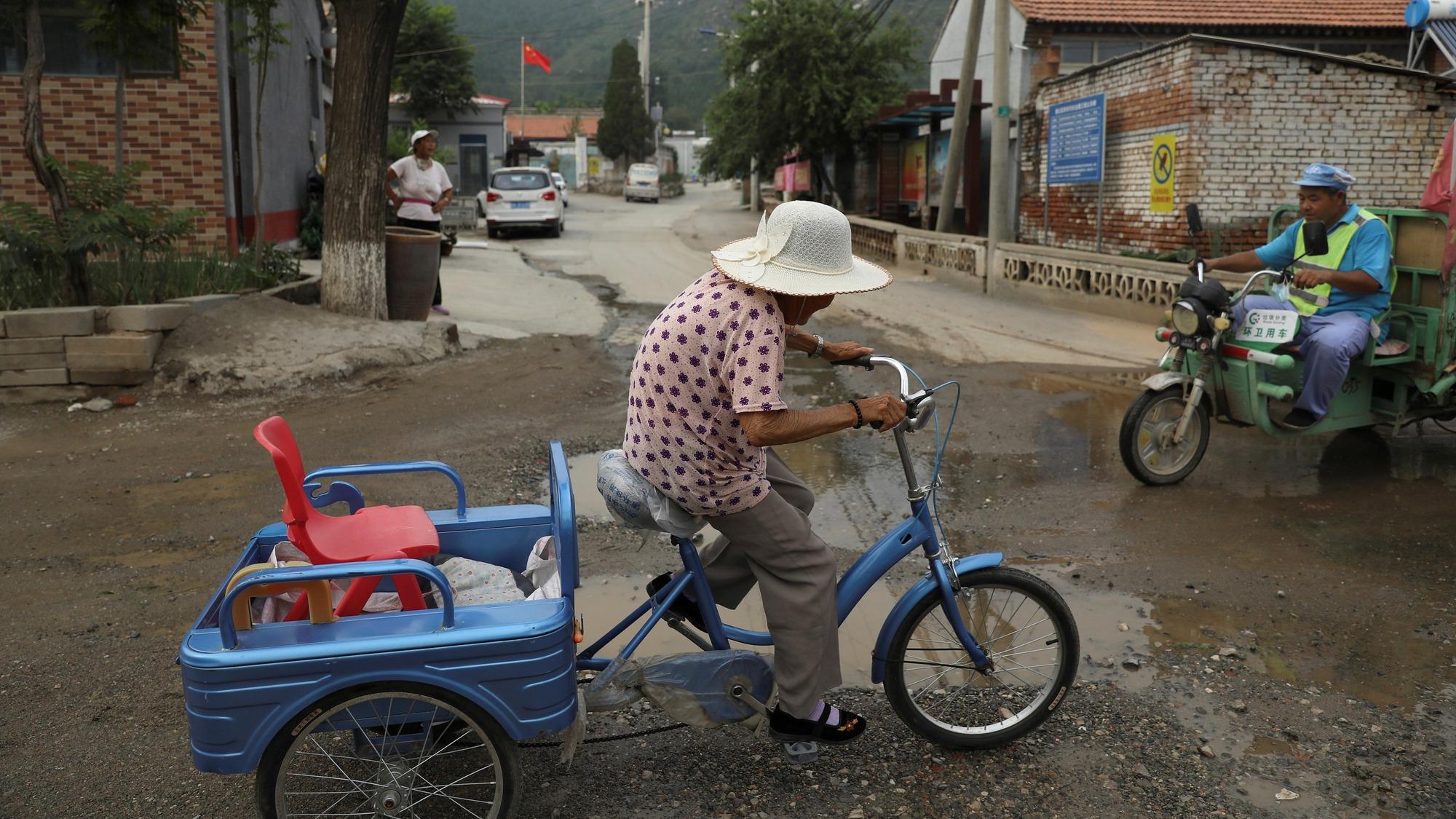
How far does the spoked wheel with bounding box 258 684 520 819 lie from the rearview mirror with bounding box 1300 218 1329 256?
4711 millimetres

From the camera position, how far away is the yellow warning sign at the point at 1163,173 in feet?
46.8

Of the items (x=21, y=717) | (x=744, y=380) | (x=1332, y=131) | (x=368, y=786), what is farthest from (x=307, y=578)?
(x=1332, y=131)

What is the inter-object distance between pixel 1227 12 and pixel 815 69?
9810 millimetres

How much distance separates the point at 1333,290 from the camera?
248 inches

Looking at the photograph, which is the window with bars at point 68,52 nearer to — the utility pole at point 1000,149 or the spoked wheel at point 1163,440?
the utility pole at point 1000,149

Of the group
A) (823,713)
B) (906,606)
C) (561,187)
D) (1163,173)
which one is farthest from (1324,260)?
(561,187)

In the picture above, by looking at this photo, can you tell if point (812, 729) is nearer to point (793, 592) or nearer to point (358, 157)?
point (793, 592)

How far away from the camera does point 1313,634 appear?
4.34 m

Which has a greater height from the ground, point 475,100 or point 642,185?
point 475,100

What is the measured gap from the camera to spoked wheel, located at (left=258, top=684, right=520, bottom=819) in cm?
274

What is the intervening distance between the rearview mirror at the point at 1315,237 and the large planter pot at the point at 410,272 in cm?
726

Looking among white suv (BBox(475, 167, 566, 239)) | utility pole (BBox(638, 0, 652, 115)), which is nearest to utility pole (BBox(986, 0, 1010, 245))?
white suv (BBox(475, 167, 566, 239))

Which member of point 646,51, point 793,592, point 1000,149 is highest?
point 646,51

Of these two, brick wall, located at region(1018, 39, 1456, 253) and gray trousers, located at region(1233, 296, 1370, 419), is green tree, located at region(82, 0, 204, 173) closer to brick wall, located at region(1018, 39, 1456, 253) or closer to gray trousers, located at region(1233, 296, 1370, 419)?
gray trousers, located at region(1233, 296, 1370, 419)
